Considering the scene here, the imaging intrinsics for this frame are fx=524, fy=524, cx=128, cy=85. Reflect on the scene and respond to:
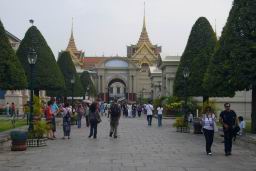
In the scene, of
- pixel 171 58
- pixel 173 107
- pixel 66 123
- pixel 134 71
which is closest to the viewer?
pixel 66 123

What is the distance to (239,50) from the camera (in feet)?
78.3

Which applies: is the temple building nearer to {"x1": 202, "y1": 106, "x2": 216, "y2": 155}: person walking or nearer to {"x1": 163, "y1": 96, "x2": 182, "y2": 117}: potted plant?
{"x1": 163, "y1": 96, "x2": 182, "y2": 117}: potted plant

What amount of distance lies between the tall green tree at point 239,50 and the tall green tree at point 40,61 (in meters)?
16.0

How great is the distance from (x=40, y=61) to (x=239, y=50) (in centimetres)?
1787

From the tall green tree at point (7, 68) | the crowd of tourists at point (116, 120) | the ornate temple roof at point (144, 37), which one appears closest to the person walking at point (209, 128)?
the crowd of tourists at point (116, 120)

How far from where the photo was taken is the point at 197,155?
16.4 m

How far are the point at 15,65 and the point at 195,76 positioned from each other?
16831 millimetres

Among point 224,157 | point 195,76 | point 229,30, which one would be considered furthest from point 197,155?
point 195,76

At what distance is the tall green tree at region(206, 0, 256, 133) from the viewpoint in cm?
2358

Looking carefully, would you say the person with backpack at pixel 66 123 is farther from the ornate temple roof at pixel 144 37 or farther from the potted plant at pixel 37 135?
the ornate temple roof at pixel 144 37

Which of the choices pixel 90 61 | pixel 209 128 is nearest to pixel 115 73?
pixel 90 61

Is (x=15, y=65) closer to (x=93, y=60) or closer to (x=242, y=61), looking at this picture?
(x=242, y=61)

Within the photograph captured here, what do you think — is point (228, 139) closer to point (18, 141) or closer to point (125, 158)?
point (125, 158)

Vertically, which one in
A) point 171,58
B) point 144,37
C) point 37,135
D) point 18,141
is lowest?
point 18,141
